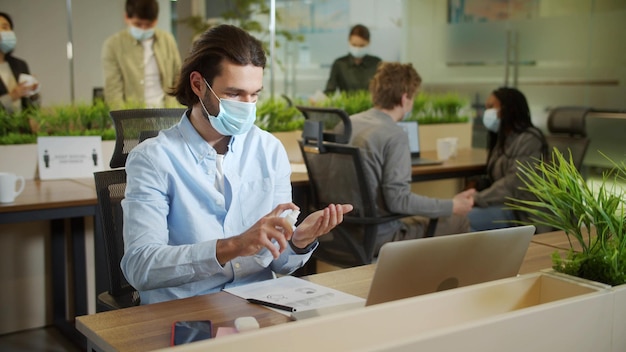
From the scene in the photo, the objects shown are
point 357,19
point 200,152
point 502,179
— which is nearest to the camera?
point 200,152

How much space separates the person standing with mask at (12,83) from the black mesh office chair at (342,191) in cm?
175

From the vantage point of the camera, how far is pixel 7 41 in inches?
169

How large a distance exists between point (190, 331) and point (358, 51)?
473 centimetres

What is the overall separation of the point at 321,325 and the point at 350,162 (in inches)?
82.5

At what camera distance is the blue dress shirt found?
1.76m

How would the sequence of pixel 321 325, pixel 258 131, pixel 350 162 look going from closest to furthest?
pixel 321 325
pixel 258 131
pixel 350 162

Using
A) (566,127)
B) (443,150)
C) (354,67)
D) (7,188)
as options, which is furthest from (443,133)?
(7,188)

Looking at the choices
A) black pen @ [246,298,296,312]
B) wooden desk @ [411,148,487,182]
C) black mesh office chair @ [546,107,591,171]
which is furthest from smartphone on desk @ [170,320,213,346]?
black mesh office chair @ [546,107,591,171]

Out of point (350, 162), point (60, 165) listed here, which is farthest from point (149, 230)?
point (60, 165)

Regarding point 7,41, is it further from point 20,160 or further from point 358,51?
point 358,51

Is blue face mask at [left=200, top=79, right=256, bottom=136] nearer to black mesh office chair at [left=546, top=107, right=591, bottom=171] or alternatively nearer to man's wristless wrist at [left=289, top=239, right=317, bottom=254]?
man's wristless wrist at [left=289, top=239, right=317, bottom=254]

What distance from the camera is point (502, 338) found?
109 cm

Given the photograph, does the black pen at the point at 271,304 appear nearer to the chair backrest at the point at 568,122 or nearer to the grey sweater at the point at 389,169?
the grey sweater at the point at 389,169

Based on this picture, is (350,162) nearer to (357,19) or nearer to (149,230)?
(149,230)
